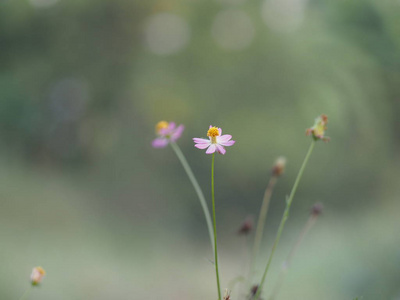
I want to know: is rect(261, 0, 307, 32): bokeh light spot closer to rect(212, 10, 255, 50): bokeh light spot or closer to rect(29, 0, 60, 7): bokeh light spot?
rect(212, 10, 255, 50): bokeh light spot

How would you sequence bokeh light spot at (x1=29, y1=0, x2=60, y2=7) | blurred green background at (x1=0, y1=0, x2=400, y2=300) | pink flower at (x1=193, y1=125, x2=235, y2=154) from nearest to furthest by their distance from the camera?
pink flower at (x1=193, y1=125, x2=235, y2=154), blurred green background at (x1=0, y1=0, x2=400, y2=300), bokeh light spot at (x1=29, y1=0, x2=60, y2=7)

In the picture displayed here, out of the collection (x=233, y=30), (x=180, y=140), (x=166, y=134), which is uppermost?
(x=233, y=30)

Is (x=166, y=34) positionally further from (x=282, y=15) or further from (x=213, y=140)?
(x=213, y=140)

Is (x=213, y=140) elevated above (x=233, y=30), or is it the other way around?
(x=233, y=30)

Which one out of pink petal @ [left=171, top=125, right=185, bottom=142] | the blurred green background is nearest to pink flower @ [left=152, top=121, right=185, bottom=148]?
pink petal @ [left=171, top=125, right=185, bottom=142]

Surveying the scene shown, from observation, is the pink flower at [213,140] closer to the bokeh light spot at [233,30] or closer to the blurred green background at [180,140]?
the blurred green background at [180,140]

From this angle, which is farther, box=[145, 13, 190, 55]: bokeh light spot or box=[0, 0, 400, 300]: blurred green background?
box=[145, 13, 190, 55]: bokeh light spot

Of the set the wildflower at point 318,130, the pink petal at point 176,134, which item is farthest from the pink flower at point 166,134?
the wildflower at point 318,130

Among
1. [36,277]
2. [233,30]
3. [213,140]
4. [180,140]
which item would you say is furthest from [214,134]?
[233,30]

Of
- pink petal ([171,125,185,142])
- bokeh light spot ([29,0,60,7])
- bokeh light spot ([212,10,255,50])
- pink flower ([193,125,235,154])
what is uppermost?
bokeh light spot ([29,0,60,7])
